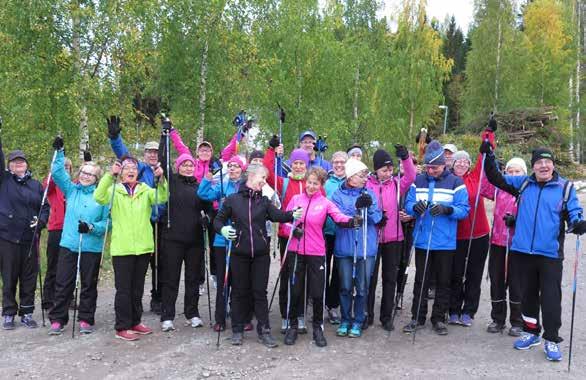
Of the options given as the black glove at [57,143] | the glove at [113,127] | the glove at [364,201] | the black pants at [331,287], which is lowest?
the black pants at [331,287]

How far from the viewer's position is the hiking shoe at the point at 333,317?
6.43m

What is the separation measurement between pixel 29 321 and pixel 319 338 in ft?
11.9

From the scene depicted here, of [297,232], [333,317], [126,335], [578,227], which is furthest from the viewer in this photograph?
[333,317]

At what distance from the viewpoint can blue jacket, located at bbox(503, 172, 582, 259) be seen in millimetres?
5199

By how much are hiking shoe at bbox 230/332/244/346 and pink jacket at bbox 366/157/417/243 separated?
202cm

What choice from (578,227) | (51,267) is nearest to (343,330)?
(578,227)

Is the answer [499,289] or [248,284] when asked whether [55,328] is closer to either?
[248,284]

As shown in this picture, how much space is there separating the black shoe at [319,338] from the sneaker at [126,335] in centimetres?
208

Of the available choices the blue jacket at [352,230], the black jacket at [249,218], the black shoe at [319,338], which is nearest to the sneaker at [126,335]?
the black jacket at [249,218]

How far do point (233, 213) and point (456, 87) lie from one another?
41.5 meters

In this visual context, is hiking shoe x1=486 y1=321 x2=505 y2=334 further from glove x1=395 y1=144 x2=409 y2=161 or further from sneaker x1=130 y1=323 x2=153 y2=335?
sneaker x1=130 y1=323 x2=153 y2=335

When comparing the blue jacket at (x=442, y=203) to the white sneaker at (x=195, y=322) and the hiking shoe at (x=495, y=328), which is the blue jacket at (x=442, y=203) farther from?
the white sneaker at (x=195, y=322)

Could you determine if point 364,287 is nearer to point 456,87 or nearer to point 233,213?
point 233,213

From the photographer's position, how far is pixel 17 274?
6.19m
